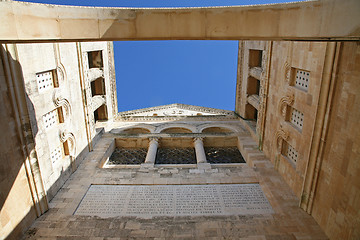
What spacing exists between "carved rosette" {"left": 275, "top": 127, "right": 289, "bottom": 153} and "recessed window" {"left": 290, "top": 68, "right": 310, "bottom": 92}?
81.9 inches

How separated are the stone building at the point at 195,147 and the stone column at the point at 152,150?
11 centimetres

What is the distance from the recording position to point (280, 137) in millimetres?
10969

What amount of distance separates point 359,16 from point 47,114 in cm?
1008

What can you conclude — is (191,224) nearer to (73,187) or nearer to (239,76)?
(73,187)

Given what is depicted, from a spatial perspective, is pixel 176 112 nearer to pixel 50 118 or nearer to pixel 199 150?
pixel 199 150

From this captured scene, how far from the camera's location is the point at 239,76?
20000 mm

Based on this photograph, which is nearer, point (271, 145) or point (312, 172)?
point (312, 172)

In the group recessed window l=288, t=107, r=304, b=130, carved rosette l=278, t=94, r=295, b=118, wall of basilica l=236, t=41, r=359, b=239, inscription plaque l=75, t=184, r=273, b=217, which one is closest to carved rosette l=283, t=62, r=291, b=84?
wall of basilica l=236, t=41, r=359, b=239

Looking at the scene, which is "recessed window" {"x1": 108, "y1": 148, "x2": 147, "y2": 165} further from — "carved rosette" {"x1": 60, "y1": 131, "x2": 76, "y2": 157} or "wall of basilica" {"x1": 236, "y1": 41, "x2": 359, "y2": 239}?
"wall of basilica" {"x1": 236, "y1": 41, "x2": 359, "y2": 239}

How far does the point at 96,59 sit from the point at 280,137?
43.4 feet

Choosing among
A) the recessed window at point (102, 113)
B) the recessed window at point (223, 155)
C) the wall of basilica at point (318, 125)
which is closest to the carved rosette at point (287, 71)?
the wall of basilica at point (318, 125)

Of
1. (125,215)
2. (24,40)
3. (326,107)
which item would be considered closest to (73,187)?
(125,215)

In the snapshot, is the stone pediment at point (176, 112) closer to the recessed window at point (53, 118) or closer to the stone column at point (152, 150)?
the stone column at point (152, 150)

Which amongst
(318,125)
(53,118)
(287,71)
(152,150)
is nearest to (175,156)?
(152,150)
